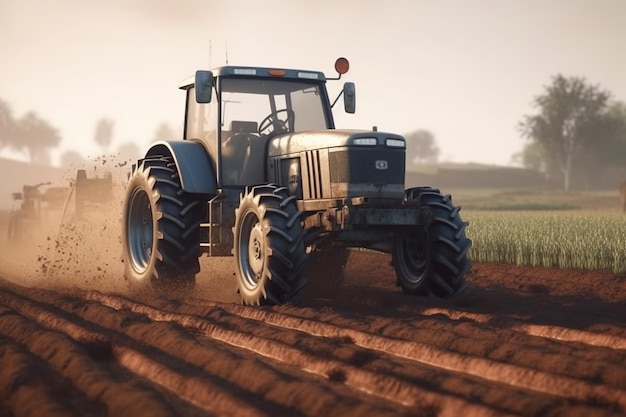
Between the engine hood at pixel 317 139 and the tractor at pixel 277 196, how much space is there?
0.01 metres

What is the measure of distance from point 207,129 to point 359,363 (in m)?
5.33

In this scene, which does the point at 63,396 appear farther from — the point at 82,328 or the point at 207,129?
the point at 207,129

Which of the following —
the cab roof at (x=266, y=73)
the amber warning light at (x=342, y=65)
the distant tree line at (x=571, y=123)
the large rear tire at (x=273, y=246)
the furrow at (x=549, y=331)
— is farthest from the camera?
the distant tree line at (x=571, y=123)

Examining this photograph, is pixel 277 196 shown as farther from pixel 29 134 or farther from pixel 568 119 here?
pixel 29 134

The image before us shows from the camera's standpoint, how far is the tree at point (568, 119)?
76.6 metres

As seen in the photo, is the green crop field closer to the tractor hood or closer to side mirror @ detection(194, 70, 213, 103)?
the tractor hood

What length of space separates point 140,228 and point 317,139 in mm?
3076

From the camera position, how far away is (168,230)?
10508 mm

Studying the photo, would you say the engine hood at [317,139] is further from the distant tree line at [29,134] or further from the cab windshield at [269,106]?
the distant tree line at [29,134]

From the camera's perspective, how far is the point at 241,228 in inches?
388

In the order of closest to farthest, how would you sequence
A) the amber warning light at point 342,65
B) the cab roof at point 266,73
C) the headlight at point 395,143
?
the headlight at point 395,143
the amber warning light at point 342,65
the cab roof at point 266,73

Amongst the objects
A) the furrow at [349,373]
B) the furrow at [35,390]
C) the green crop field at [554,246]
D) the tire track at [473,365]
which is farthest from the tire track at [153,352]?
the green crop field at [554,246]

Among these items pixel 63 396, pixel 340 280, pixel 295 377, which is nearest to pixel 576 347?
pixel 295 377

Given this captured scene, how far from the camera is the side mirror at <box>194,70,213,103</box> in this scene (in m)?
10.1
